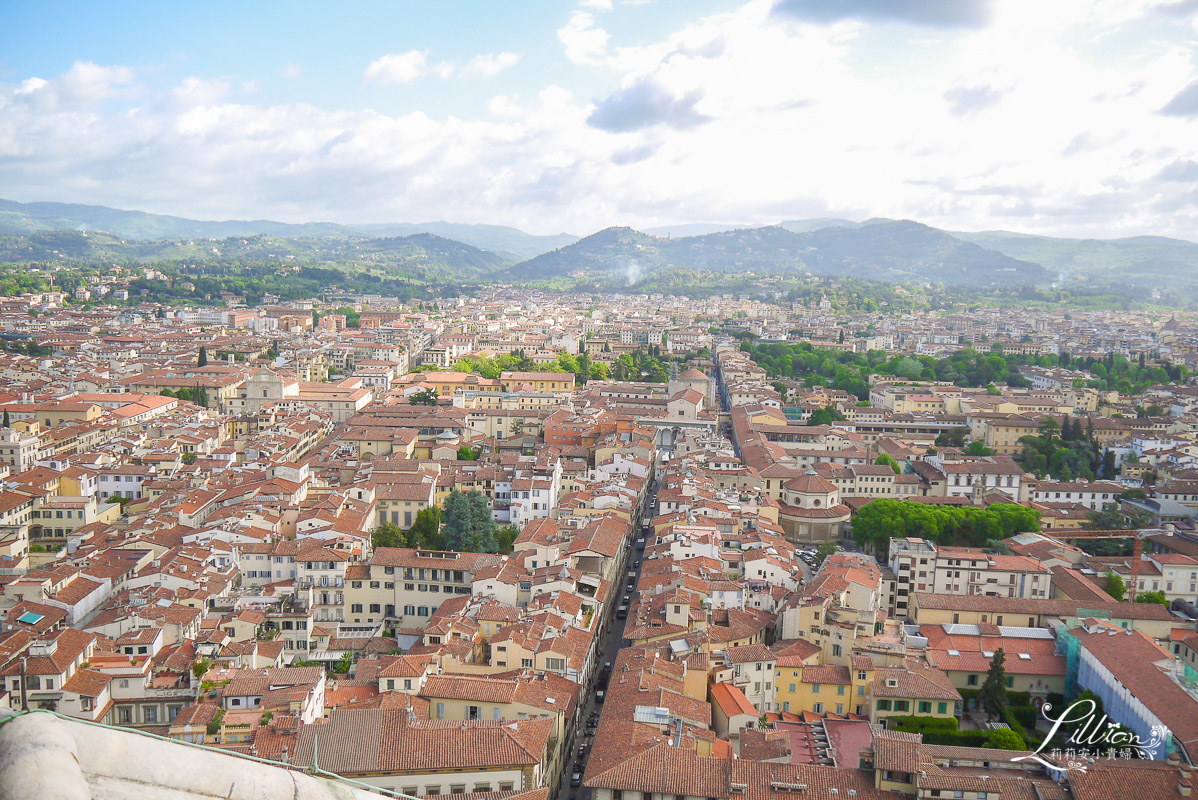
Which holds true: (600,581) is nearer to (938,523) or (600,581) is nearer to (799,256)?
(938,523)

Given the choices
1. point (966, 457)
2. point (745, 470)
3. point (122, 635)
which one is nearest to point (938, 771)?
point (122, 635)

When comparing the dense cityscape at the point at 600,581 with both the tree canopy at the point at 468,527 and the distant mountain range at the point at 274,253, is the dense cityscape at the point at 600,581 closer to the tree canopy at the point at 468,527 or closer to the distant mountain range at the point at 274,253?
the tree canopy at the point at 468,527

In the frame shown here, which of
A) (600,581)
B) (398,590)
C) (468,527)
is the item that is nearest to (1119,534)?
(600,581)

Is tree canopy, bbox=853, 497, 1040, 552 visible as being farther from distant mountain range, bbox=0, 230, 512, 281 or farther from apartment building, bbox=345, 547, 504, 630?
distant mountain range, bbox=0, 230, 512, 281

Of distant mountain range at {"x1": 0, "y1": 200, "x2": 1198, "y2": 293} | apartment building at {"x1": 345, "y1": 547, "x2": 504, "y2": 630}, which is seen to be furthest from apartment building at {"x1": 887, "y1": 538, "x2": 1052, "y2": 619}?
distant mountain range at {"x1": 0, "y1": 200, "x2": 1198, "y2": 293}

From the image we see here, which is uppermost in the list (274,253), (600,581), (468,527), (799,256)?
(799,256)

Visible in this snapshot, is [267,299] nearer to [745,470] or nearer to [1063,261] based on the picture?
[745,470]

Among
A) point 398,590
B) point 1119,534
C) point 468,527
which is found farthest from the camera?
point 1119,534

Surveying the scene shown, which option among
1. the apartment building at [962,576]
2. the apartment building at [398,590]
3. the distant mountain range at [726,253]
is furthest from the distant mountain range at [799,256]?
the apartment building at [398,590]

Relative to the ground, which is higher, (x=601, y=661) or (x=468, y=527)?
(x=468, y=527)
